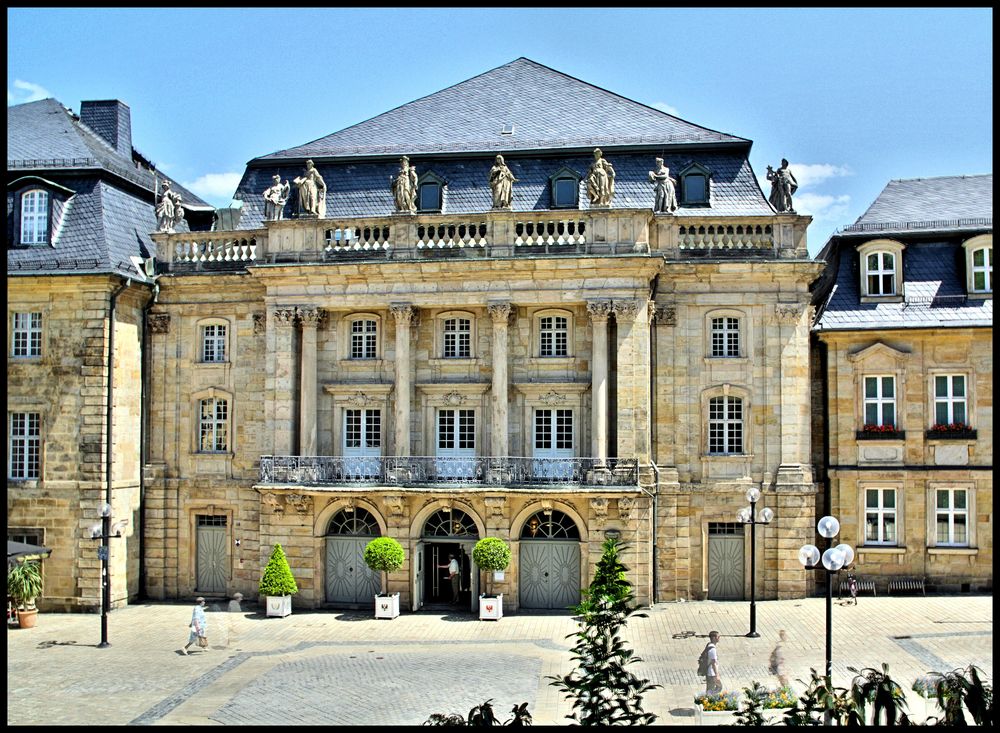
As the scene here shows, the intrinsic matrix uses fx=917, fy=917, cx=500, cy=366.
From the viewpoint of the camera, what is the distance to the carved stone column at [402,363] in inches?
1144

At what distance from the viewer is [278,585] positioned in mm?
28047

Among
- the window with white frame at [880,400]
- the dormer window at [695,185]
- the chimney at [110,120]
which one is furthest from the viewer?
the chimney at [110,120]

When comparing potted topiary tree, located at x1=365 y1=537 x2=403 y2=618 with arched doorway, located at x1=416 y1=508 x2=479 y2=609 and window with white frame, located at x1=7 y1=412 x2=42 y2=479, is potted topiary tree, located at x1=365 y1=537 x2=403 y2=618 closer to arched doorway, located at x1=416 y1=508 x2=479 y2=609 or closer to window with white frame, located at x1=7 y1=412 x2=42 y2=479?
arched doorway, located at x1=416 y1=508 x2=479 y2=609

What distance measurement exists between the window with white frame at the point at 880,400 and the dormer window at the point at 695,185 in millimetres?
8306

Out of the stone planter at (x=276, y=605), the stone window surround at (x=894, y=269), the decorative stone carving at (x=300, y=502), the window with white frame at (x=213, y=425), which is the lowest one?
the stone planter at (x=276, y=605)

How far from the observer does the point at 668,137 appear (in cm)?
3098

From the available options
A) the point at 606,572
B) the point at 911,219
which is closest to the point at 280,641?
the point at 606,572

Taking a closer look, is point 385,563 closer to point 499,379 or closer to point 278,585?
point 278,585

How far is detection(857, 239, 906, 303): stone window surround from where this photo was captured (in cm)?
3139

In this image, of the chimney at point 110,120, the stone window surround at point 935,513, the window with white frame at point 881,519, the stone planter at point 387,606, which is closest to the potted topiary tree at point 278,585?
the stone planter at point 387,606

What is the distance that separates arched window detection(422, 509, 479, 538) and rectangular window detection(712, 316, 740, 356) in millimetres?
9696

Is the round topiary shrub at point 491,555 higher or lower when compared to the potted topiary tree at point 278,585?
higher

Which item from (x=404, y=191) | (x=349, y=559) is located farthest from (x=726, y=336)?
(x=349, y=559)

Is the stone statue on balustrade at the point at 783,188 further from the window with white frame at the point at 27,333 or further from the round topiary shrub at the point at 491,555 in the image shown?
the window with white frame at the point at 27,333
